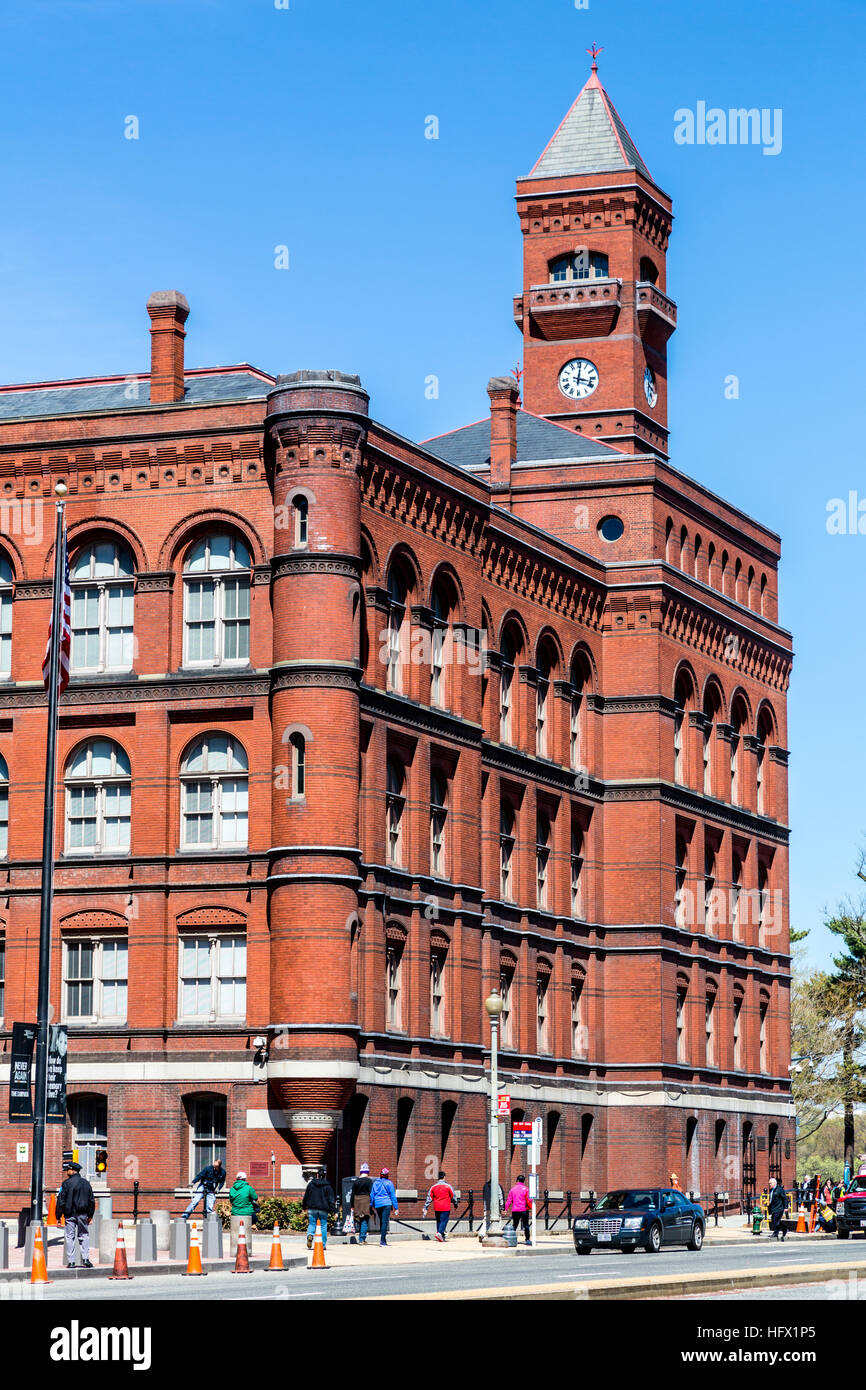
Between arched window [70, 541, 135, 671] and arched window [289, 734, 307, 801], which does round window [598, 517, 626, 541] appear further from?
arched window [289, 734, 307, 801]

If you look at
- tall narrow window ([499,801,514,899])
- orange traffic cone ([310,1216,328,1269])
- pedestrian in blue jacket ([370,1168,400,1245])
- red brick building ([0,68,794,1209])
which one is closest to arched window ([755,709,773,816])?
red brick building ([0,68,794,1209])

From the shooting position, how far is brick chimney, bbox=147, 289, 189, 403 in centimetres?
5319

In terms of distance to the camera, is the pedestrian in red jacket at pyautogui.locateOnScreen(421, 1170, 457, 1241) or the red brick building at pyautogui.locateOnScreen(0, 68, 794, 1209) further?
the red brick building at pyautogui.locateOnScreen(0, 68, 794, 1209)

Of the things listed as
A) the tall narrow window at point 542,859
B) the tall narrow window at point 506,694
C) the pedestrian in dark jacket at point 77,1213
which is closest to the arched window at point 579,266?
the tall narrow window at point 506,694

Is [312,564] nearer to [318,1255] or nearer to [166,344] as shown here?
[166,344]

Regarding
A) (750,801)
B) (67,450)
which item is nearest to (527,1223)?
(67,450)

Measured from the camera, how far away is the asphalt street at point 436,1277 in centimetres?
2586

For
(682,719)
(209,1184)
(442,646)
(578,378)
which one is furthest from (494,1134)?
(578,378)

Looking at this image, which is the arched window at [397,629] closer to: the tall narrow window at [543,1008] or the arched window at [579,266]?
the tall narrow window at [543,1008]

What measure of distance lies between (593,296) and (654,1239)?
43.5 metres

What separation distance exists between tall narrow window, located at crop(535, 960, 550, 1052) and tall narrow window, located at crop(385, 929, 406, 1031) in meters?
10.3

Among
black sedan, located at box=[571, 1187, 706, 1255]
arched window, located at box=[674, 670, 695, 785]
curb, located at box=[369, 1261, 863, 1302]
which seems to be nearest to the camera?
curb, located at box=[369, 1261, 863, 1302]

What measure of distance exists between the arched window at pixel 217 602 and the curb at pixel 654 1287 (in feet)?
84.5

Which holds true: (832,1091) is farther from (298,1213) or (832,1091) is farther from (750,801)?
(298,1213)
